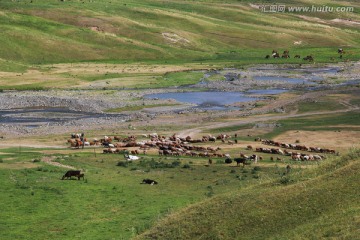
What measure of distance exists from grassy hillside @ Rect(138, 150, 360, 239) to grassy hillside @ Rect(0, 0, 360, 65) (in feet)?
358

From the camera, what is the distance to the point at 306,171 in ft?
110

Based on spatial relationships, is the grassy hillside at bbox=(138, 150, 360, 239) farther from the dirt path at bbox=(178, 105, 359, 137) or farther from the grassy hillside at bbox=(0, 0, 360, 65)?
the grassy hillside at bbox=(0, 0, 360, 65)

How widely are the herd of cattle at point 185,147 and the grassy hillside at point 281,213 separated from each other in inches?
1088

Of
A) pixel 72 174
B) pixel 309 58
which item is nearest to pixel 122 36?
pixel 309 58

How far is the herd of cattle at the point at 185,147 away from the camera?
204ft

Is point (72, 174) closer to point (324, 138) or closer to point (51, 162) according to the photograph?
point (51, 162)

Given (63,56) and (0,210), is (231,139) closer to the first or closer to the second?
(0,210)

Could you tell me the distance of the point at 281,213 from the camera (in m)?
27.9

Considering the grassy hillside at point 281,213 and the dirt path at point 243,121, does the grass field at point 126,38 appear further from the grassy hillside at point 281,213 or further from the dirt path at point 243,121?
the grassy hillside at point 281,213

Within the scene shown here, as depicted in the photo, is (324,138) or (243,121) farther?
(243,121)

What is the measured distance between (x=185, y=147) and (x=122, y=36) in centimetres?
10310

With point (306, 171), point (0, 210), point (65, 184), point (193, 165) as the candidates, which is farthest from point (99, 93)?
point (306, 171)

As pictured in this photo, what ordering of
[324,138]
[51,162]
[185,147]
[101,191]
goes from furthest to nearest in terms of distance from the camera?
[324,138] → [185,147] → [51,162] → [101,191]

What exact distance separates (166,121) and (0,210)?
46.1 m
